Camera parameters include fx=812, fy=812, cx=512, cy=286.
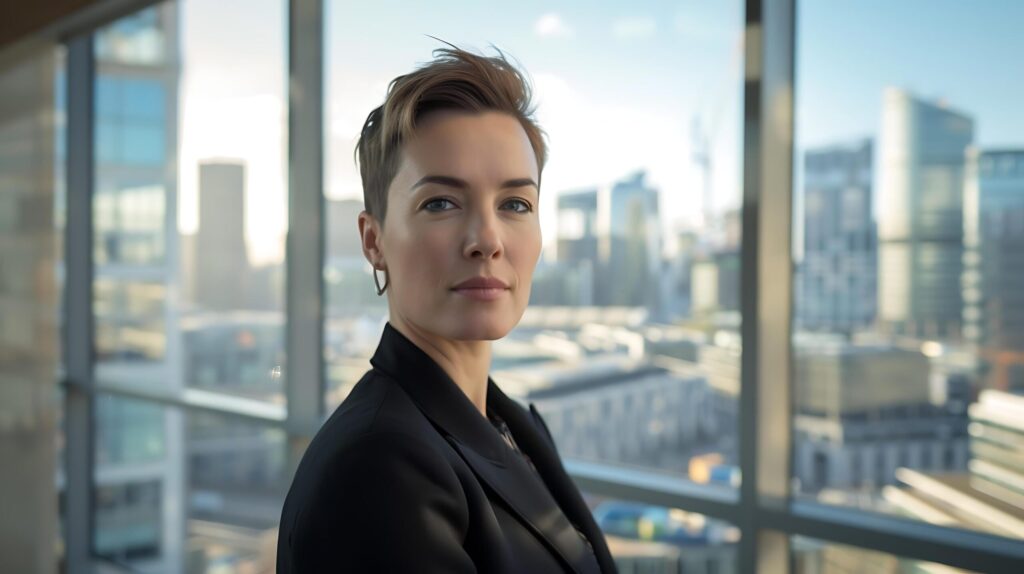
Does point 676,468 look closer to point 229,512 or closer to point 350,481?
point 350,481

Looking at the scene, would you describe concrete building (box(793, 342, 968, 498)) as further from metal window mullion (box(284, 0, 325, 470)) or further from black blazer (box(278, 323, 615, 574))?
metal window mullion (box(284, 0, 325, 470))

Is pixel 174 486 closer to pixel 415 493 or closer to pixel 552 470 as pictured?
pixel 552 470

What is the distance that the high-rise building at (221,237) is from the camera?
404 centimetres

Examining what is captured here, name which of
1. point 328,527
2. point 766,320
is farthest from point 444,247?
point 766,320

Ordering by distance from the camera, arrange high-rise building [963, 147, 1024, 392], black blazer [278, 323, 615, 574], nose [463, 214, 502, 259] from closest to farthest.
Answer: black blazer [278, 323, 615, 574], nose [463, 214, 502, 259], high-rise building [963, 147, 1024, 392]

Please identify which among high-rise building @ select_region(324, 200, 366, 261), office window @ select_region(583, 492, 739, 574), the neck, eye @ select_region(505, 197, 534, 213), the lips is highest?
high-rise building @ select_region(324, 200, 366, 261)

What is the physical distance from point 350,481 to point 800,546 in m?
1.61

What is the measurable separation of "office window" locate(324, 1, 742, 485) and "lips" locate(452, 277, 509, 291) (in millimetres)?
1607

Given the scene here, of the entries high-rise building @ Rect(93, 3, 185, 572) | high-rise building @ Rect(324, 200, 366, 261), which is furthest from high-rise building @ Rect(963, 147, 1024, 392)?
high-rise building @ Rect(93, 3, 185, 572)

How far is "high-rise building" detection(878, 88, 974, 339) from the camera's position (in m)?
1.87

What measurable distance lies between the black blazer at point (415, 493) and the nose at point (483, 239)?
13 centimetres

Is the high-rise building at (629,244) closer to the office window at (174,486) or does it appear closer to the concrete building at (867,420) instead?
the concrete building at (867,420)

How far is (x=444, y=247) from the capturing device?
0.81 meters

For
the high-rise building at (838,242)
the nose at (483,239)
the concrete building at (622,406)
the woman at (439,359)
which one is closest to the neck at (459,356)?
the woman at (439,359)
